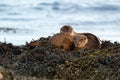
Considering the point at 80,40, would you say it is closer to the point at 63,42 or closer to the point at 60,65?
the point at 63,42

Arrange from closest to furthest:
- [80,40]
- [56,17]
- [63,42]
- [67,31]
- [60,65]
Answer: [60,65] → [80,40] → [63,42] → [67,31] → [56,17]

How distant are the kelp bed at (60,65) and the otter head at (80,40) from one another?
631 millimetres

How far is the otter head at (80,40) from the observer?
34.0 ft

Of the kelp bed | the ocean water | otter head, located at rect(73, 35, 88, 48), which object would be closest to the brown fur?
otter head, located at rect(73, 35, 88, 48)

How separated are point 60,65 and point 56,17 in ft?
43.3

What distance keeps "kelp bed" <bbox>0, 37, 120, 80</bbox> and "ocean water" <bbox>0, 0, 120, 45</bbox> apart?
16.9ft

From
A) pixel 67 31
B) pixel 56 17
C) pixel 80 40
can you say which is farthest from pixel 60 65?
pixel 56 17

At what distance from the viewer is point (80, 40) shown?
1032 centimetres

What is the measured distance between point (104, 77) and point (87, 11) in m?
15.3

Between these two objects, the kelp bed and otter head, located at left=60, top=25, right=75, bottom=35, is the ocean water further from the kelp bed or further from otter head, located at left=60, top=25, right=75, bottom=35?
the kelp bed

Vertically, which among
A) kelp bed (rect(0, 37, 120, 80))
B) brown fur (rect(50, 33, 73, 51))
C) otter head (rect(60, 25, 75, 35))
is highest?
otter head (rect(60, 25, 75, 35))

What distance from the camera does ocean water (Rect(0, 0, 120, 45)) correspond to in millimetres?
16875

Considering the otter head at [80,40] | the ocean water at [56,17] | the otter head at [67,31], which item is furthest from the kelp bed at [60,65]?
the ocean water at [56,17]

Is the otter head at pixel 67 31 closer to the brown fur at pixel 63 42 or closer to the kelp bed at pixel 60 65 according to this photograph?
the brown fur at pixel 63 42
